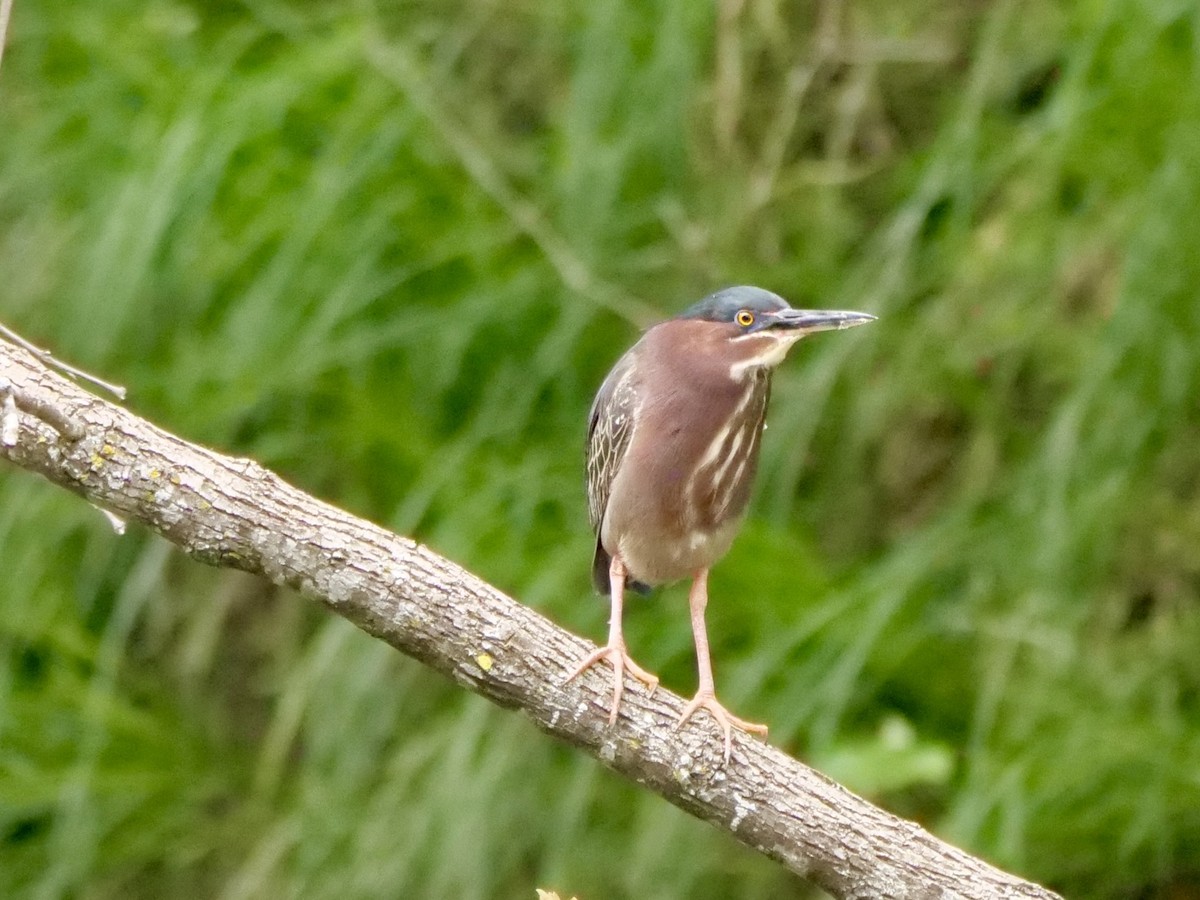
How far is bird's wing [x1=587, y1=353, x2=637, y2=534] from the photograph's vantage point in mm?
3504

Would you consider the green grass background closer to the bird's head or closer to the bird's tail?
the bird's tail

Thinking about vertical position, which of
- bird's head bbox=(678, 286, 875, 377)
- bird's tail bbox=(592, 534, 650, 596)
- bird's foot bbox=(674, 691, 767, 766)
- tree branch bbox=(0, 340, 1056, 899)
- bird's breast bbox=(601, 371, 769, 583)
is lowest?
tree branch bbox=(0, 340, 1056, 899)

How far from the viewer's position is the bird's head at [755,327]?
10.9ft

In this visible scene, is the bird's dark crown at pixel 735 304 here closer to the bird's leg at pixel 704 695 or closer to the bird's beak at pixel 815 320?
the bird's beak at pixel 815 320

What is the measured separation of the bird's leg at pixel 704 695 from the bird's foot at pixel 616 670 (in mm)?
91

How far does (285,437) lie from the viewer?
4.97 metres

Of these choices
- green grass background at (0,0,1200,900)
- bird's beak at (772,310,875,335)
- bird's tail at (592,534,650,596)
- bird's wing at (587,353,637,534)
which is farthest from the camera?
green grass background at (0,0,1200,900)

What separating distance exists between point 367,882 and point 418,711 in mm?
548

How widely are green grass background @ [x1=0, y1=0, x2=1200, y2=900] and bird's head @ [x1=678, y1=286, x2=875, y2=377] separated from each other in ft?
4.15

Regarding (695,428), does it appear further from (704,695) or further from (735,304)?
(704,695)

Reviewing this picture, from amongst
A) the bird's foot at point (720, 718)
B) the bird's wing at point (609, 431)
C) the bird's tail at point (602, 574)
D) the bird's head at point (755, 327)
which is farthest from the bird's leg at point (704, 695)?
the bird's head at point (755, 327)

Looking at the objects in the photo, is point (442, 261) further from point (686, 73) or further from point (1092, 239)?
point (1092, 239)

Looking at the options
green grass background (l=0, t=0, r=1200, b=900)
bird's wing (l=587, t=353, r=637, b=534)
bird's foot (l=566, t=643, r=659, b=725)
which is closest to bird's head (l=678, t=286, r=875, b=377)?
bird's wing (l=587, t=353, r=637, b=534)

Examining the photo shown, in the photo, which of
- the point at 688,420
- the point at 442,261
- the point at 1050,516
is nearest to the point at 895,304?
the point at 1050,516
